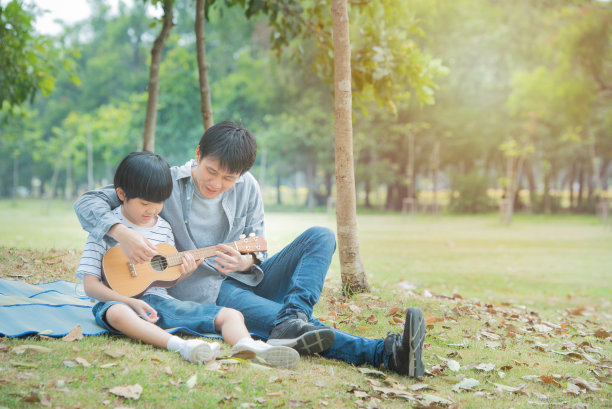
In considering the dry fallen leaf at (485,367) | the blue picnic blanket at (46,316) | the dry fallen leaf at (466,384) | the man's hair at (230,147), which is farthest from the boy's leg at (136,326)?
the dry fallen leaf at (485,367)

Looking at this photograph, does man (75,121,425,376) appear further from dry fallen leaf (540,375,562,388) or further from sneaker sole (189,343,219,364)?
dry fallen leaf (540,375,562,388)

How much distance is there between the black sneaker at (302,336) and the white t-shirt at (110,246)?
32.3 inches

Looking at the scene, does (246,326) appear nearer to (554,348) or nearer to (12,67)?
(554,348)

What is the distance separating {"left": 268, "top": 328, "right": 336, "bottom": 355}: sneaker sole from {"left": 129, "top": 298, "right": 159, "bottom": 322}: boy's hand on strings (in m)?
0.74

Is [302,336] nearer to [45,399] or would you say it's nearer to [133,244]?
[133,244]

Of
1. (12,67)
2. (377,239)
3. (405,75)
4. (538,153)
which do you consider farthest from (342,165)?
(538,153)

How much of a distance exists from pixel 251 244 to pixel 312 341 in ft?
2.81

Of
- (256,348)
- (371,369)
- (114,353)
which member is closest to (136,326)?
(114,353)

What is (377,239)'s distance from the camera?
15070 millimetres

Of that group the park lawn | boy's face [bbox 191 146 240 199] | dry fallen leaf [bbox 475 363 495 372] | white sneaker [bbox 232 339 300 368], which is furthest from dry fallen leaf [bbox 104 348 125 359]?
dry fallen leaf [bbox 475 363 495 372]

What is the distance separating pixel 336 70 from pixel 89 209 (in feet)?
9.90

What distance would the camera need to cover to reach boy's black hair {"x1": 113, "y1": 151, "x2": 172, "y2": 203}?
3377mm

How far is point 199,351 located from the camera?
10.0 feet

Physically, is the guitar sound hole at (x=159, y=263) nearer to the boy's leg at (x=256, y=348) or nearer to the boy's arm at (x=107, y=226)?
the boy's arm at (x=107, y=226)
